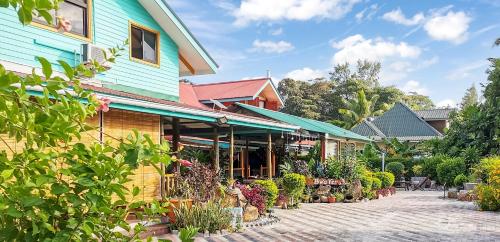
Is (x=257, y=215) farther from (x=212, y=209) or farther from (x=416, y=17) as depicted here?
(x=416, y=17)

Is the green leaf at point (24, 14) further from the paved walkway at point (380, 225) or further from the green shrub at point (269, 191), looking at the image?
the green shrub at point (269, 191)

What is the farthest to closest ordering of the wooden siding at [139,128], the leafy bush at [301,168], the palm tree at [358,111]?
the palm tree at [358,111], the leafy bush at [301,168], the wooden siding at [139,128]

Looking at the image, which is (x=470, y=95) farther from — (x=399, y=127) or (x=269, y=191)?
(x=269, y=191)

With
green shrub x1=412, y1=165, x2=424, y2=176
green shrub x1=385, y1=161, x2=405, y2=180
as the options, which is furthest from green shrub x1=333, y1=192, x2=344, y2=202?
green shrub x1=412, y1=165, x2=424, y2=176

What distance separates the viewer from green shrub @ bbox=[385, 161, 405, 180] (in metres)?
28.0

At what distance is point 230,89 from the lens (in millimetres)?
25203

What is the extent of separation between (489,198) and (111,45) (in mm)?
12236

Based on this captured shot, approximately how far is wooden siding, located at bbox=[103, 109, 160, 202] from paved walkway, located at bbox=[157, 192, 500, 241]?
257 cm

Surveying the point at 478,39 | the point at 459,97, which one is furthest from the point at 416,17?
the point at 459,97

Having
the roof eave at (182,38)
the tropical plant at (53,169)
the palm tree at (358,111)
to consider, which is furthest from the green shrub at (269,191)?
the palm tree at (358,111)

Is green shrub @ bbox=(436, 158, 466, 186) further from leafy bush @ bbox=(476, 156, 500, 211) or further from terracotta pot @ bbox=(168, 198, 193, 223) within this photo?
terracotta pot @ bbox=(168, 198, 193, 223)

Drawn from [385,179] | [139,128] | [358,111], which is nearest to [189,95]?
[385,179]

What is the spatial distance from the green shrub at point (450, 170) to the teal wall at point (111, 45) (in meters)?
15.6

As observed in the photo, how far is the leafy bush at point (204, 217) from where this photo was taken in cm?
940
